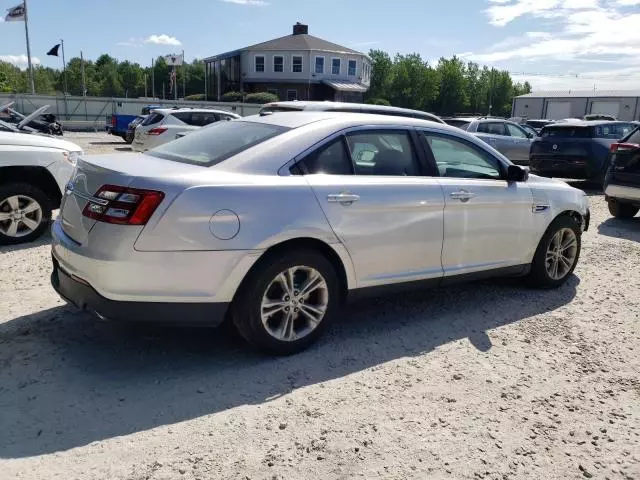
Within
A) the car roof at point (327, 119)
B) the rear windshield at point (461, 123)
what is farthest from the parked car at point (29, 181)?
the rear windshield at point (461, 123)

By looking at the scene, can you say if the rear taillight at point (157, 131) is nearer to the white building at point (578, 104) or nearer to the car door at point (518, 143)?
the car door at point (518, 143)

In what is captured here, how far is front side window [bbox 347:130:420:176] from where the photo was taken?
13.4ft

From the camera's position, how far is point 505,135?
15.7 m

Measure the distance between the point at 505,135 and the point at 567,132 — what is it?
2.47 meters


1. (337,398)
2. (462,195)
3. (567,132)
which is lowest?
(337,398)

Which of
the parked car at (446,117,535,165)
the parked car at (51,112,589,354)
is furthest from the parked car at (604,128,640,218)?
the parked car at (446,117,535,165)

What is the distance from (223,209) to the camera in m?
3.35

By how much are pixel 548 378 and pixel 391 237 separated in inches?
55.3

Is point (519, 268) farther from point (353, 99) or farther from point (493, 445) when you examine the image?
point (353, 99)

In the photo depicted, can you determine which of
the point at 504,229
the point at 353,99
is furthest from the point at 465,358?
the point at 353,99

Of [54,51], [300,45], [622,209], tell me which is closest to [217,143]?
[622,209]

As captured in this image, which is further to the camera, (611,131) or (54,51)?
(54,51)

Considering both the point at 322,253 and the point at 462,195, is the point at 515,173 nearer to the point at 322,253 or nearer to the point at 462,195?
the point at 462,195

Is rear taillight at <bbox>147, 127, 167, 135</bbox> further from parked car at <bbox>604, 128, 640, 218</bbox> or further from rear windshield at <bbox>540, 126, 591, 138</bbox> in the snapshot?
parked car at <bbox>604, 128, 640, 218</bbox>
